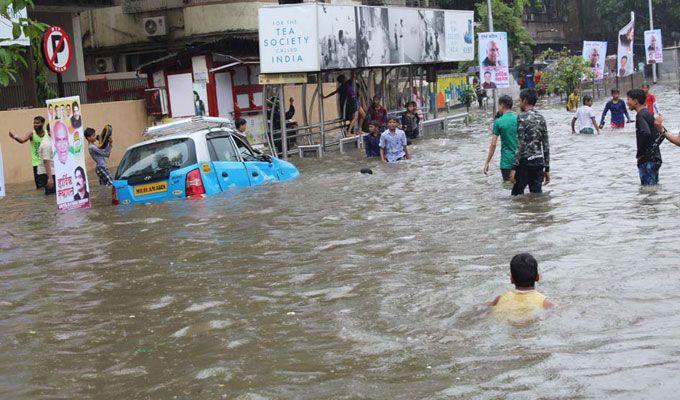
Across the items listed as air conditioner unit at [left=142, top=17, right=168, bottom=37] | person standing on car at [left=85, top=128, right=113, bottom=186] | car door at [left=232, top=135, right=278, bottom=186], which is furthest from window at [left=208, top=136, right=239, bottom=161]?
air conditioner unit at [left=142, top=17, right=168, bottom=37]

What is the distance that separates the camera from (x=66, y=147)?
15.5m

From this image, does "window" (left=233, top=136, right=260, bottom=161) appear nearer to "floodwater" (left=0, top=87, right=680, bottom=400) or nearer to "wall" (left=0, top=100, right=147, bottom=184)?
"floodwater" (left=0, top=87, right=680, bottom=400)

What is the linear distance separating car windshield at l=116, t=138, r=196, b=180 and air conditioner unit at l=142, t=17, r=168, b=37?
23.0 meters

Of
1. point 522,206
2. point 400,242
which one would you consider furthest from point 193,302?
point 522,206

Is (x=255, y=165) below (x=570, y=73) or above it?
below

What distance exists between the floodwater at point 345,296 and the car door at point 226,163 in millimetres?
265

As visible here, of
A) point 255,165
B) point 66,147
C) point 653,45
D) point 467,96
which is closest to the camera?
point 66,147

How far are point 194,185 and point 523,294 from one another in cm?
840

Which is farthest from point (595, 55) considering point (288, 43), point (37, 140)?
point (37, 140)

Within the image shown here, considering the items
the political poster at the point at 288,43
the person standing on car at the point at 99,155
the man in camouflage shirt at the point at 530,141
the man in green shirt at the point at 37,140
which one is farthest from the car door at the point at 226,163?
the political poster at the point at 288,43

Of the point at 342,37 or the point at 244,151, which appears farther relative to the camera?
the point at 342,37

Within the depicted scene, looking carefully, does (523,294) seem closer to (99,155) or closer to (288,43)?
(99,155)

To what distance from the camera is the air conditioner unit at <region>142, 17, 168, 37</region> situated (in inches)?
1481

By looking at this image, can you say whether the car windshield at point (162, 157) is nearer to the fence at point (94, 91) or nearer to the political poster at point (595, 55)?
the fence at point (94, 91)
